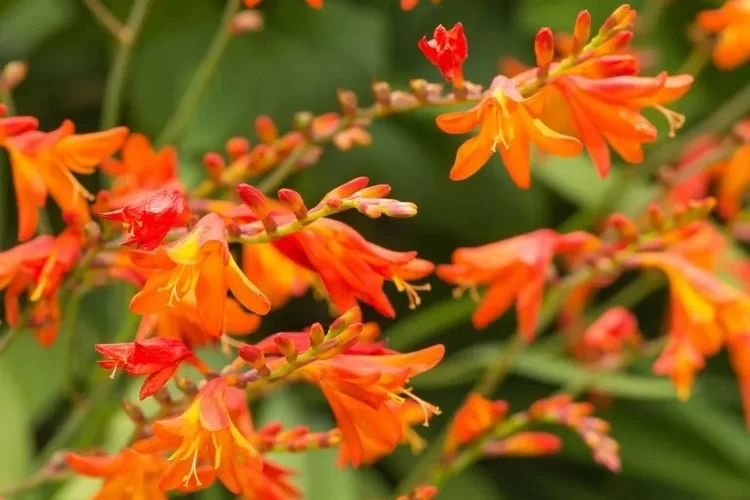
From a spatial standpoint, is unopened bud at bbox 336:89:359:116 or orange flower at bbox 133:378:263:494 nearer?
orange flower at bbox 133:378:263:494

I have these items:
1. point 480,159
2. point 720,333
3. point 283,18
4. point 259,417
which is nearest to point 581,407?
point 720,333

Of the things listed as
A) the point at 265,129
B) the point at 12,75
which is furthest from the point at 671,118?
the point at 12,75

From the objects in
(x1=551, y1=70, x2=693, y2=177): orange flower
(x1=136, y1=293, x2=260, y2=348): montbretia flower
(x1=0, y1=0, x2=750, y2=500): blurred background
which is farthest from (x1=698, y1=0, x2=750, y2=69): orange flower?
(x1=136, y1=293, x2=260, y2=348): montbretia flower

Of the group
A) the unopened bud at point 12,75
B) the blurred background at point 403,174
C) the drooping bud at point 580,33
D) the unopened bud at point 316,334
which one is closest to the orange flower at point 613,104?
the drooping bud at point 580,33

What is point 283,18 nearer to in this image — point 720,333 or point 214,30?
point 214,30

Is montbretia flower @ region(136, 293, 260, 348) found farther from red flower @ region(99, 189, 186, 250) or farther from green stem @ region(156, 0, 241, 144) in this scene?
green stem @ region(156, 0, 241, 144)

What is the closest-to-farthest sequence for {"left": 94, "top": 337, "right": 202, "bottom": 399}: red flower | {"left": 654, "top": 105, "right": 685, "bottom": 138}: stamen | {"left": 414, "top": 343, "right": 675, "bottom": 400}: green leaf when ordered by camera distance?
{"left": 94, "top": 337, "right": 202, "bottom": 399}: red flower → {"left": 654, "top": 105, "right": 685, "bottom": 138}: stamen → {"left": 414, "top": 343, "right": 675, "bottom": 400}: green leaf

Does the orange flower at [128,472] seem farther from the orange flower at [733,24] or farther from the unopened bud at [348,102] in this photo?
the orange flower at [733,24]

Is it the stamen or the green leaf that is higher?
the stamen
